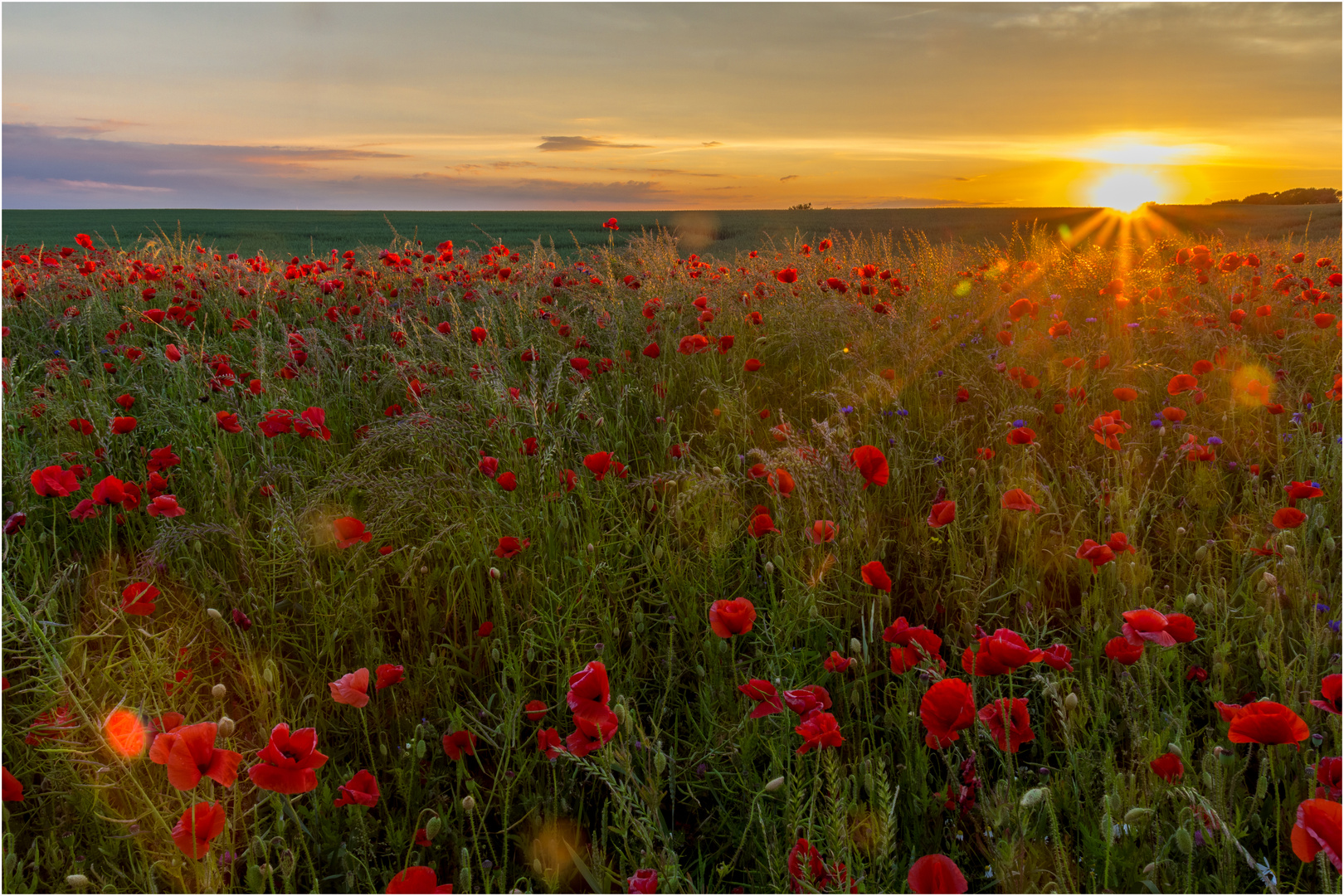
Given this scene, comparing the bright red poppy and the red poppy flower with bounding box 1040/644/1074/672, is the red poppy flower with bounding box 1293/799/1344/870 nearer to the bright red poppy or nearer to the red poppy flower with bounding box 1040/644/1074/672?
the red poppy flower with bounding box 1040/644/1074/672

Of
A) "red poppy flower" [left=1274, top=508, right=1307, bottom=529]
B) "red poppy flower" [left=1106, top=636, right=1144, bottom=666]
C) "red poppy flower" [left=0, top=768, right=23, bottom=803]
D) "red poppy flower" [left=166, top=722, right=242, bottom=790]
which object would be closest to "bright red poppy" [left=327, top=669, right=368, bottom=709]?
"red poppy flower" [left=166, top=722, right=242, bottom=790]

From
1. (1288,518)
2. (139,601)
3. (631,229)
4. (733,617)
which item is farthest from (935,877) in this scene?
(631,229)

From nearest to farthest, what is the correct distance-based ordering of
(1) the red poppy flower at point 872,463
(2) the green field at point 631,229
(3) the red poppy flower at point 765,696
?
(3) the red poppy flower at point 765,696 → (1) the red poppy flower at point 872,463 → (2) the green field at point 631,229

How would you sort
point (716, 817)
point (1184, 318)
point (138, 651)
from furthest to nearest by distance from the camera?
point (1184, 318) → point (138, 651) → point (716, 817)

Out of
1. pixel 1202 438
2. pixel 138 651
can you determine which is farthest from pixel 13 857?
pixel 1202 438

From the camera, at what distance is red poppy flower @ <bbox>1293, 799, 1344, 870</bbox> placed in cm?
98

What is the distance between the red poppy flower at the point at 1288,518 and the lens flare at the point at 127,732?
2.51 meters

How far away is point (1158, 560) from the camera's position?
2301 millimetres

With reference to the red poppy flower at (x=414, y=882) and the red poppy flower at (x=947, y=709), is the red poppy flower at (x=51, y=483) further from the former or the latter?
the red poppy flower at (x=947, y=709)

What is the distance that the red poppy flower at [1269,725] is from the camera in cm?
111

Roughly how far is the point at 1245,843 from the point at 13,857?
91.0 inches

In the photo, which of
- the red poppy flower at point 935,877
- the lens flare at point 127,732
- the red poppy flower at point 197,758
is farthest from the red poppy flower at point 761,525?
the lens flare at point 127,732

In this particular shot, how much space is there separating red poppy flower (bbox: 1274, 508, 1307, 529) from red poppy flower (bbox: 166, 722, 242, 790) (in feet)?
7.41

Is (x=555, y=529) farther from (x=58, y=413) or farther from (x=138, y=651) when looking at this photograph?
(x=58, y=413)
